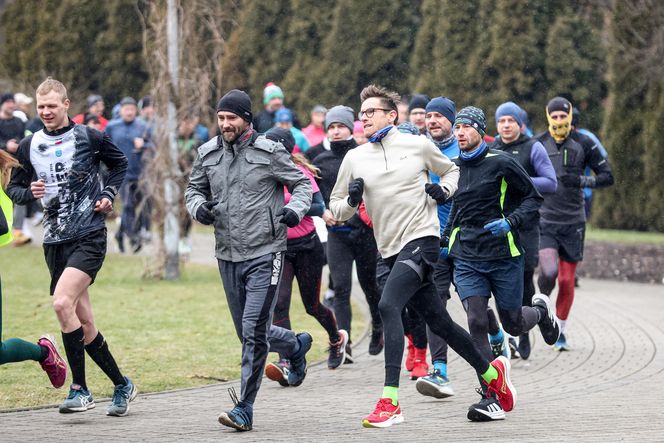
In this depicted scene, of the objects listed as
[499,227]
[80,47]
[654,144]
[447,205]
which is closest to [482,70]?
[654,144]

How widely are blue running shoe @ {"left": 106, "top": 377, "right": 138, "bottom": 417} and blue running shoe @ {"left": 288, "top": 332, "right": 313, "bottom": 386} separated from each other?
1.30m

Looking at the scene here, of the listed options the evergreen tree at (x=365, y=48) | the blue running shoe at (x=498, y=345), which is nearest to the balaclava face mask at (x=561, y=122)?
the blue running shoe at (x=498, y=345)

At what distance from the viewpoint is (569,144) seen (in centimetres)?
1255

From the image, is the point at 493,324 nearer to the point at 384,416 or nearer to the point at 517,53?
the point at 384,416

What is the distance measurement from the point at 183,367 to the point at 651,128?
42.5 feet

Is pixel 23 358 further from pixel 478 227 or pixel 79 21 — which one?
pixel 79 21

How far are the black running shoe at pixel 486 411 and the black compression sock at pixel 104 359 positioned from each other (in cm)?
224

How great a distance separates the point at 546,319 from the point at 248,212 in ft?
10.2

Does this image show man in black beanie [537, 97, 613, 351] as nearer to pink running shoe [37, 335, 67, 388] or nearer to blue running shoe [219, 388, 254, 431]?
blue running shoe [219, 388, 254, 431]

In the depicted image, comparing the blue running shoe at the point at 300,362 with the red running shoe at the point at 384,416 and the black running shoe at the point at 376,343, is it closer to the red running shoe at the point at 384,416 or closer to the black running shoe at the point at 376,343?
the red running shoe at the point at 384,416

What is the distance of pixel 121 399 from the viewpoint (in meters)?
8.69

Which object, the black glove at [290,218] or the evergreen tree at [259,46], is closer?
the black glove at [290,218]

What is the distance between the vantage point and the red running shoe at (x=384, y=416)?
810 cm

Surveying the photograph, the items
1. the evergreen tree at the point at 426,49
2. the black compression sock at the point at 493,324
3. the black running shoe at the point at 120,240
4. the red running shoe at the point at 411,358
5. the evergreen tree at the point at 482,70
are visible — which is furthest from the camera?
the evergreen tree at the point at 426,49
